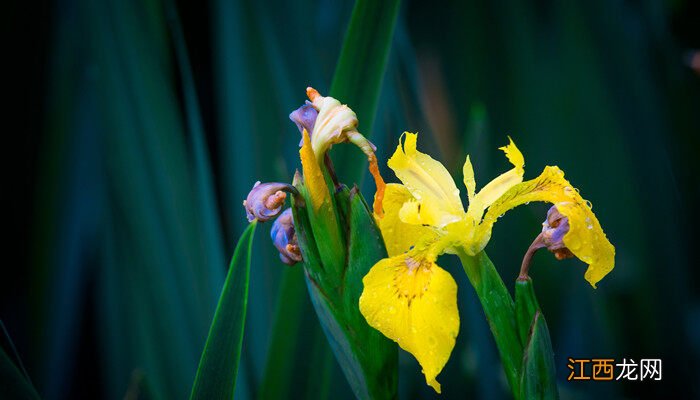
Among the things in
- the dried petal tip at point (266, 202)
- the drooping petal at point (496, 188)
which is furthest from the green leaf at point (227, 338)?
the drooping petal at point (496, 188)

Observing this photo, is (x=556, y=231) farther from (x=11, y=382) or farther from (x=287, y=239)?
(x=11, y=382)

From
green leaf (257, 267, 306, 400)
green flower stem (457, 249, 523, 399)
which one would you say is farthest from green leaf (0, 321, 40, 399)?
green flower stem (457, 249, 523, 399)

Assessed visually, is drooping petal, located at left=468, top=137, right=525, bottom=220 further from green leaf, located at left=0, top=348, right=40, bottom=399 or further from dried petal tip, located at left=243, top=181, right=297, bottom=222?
green leaf, located at left=0, top=348, right=40, bottom=399

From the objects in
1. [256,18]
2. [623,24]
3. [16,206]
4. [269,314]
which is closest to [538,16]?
[623,24]

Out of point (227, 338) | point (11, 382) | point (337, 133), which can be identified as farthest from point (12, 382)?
point (337, 133)

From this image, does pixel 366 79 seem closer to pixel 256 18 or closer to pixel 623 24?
pixel 256 18

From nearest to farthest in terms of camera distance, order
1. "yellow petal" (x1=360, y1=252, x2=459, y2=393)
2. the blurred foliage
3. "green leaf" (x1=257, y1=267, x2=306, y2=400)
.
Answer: "yellow petal" (x1=360, y1=252, x2=459, y2=393) < "green leaf" (x1=257, y1=267, x2=306, y2=400) < the blurred foliage
